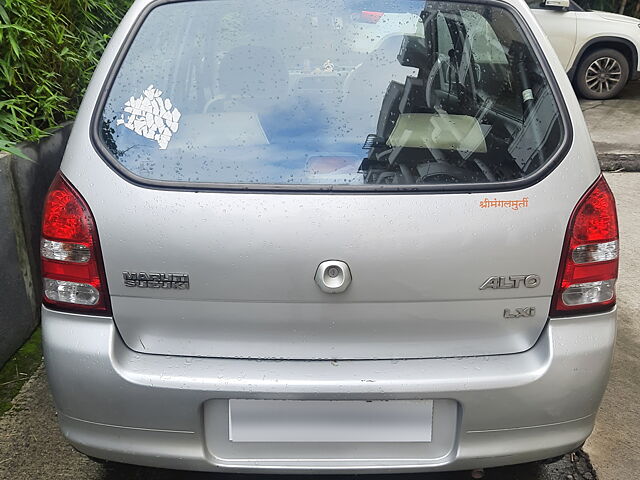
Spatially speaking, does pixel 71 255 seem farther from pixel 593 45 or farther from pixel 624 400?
pixel 593 45

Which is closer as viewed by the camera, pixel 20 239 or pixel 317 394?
pixel 317 394

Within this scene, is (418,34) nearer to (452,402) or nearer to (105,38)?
(452,402)

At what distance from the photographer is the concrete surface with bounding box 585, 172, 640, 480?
2412 millimetres

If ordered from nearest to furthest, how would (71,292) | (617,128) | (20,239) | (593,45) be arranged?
(71,292), (20,239), (617,128), (593,45)

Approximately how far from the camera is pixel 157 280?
1.70 meters

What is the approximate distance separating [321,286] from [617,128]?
6.41 meters

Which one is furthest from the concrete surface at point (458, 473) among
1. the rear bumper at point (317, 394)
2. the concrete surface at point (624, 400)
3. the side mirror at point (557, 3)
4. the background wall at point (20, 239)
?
the side mirror at point (557, 3)

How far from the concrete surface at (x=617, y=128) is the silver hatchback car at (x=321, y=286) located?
4.56 meters

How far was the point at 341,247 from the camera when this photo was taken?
166 cm

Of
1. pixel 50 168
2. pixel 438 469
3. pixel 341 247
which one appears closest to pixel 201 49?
pixel 341 247

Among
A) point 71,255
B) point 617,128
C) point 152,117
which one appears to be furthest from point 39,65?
point 617,128

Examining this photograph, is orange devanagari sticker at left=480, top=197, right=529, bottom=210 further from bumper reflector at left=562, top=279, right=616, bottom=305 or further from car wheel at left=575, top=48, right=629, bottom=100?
car wheel at left=575, top=48, right=629, bottom=100

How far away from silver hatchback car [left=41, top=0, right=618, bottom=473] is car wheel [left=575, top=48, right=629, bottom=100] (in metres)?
7.11

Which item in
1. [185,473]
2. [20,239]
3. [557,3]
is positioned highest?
[20,239]
